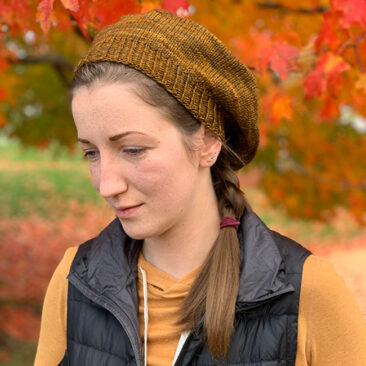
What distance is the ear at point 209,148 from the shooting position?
1852 millimetres

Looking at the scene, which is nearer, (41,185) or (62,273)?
(62,273)

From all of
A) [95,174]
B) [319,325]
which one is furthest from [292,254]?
[95,174]

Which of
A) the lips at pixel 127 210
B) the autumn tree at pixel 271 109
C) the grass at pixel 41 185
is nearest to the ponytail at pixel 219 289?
the lips at pixel 127 210

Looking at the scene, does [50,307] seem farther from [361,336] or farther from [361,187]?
[361,187]

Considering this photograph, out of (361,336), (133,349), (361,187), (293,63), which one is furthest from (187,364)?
(361,187)

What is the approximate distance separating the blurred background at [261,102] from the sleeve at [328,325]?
1.08 metres

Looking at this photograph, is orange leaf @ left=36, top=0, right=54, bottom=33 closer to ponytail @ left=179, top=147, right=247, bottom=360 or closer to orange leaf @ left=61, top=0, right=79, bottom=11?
orange leaf @ left=61, top=0, right=79, bottom=11

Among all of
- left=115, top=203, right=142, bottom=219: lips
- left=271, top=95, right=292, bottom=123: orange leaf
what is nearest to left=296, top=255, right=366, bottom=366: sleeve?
left=115, top=203, right=142, bottom=219: lips

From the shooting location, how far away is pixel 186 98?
1715 mm

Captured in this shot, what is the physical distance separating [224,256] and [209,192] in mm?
269

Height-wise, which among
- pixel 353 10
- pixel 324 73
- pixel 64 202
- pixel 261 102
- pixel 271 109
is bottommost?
pixel 324 73

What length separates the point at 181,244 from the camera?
1.93 metres

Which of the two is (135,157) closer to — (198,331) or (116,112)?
(116,112)

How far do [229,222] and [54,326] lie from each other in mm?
804
